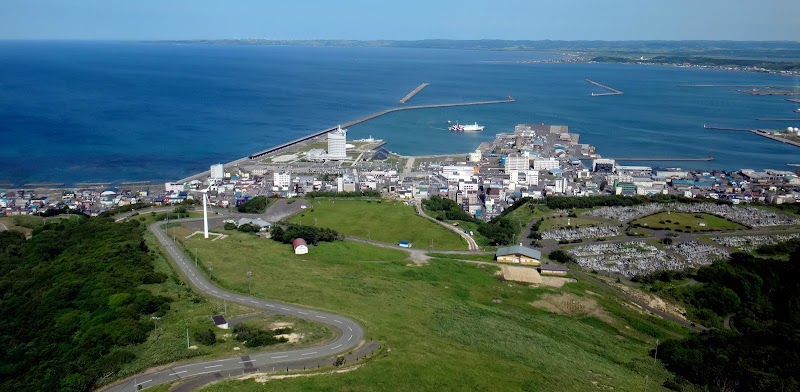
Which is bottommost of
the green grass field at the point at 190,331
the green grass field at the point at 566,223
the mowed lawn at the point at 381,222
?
the green grass field at the point at 566,223

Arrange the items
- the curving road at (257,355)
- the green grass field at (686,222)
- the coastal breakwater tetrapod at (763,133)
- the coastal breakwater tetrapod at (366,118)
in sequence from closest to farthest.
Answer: the curving road at (257,355) → the green grass field at (686,222) → the coastal breakwater tetrapod at (366,118) → the coastal breakwater tetrapod at (763,133)

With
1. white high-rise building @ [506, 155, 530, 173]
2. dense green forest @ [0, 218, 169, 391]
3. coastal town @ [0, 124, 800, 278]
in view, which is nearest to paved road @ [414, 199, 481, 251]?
coastal town @ [0, 124, 800, 278]

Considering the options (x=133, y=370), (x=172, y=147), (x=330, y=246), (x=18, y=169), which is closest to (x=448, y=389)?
(x=133, y=370)

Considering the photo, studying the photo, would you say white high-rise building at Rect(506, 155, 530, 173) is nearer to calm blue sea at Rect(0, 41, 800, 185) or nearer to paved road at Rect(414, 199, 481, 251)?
calm blue sea at Rect(0, 41, 800, 185)

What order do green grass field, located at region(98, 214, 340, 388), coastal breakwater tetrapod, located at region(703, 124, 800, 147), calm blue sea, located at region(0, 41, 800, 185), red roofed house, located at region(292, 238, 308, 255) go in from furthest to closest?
coastal breakwater tetrapod, located at region(703, 124, 800, 147)
calm blue sea, located at region(0, 41, 800, 185)
red roofed house, located at region(292, 238, 308, 255)
green grass field, located at region(98, 214, 340, 388)

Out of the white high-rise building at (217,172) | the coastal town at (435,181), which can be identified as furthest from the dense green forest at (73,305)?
the white high-rise building at (217,172)

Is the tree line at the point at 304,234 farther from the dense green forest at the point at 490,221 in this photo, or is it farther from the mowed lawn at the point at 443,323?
the dense green forest at the point at 490,221
